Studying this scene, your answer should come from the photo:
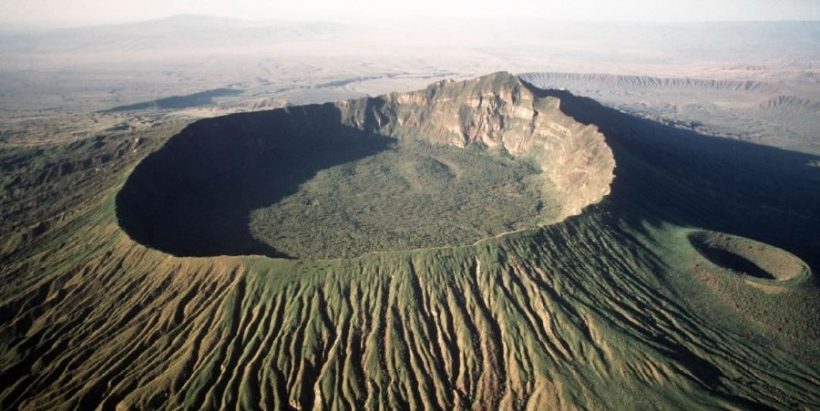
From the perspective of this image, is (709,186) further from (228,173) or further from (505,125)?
(228,173)

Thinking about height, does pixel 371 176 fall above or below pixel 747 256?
below

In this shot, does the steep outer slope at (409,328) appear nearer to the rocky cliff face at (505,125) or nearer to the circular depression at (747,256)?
the circular depression at (747,256)

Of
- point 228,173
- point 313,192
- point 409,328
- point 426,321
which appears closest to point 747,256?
point 426,321

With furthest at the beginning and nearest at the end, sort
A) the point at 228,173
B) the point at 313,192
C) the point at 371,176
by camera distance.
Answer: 1. the point at 228,173
2. the point at 371,176
3. the point at 313,192

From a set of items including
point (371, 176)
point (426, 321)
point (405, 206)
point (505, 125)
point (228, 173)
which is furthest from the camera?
point (505, 125)

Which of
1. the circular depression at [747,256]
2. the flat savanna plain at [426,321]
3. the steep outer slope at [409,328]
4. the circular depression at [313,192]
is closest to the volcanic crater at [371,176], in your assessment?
the circular depression at [313,192]

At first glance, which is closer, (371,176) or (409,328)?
(409,328)

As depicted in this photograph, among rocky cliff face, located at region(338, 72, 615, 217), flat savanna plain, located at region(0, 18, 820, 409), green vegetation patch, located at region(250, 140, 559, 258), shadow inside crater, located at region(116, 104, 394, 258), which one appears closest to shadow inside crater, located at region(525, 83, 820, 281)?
flat savanna plain, located at region(0, 18, 820, 409)
